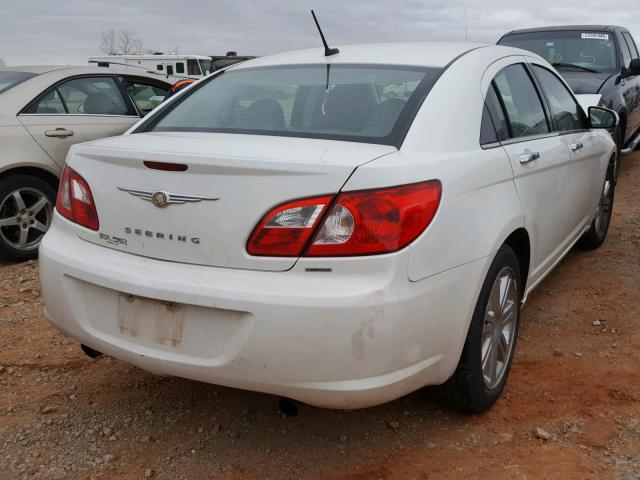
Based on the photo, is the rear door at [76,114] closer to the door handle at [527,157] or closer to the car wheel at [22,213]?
the car wheel at [22,213]

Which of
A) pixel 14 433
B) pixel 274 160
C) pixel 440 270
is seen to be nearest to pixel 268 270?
pixel 274 160

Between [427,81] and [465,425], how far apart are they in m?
1.42

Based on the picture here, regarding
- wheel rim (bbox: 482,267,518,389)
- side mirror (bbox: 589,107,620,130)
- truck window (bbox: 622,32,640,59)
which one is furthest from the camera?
truck window (bbox: 622,32,640,59)

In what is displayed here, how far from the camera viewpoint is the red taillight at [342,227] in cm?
211

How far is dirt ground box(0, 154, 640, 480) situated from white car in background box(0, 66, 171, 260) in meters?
1.75

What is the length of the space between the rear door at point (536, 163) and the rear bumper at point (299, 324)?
78 cm

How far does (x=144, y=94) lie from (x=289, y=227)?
5.46 meters

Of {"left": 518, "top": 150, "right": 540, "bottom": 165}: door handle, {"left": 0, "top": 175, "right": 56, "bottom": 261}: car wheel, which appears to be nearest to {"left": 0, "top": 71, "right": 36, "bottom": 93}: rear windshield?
{"left": 0, "top": 175, "right": 56, "bottom": 261}: car wheel

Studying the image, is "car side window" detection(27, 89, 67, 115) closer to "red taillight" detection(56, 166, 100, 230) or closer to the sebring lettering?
"red taillight" detection(56, 166, 100, 230)

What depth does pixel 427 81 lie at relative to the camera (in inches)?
106

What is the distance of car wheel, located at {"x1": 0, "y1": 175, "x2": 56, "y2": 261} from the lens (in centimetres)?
504

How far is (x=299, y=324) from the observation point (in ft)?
6.75

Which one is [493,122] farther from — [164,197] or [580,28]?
[580,28]

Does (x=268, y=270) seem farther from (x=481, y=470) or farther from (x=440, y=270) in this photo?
(x=481, y=470)
